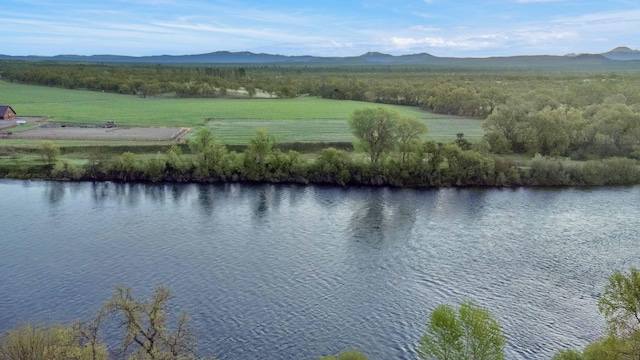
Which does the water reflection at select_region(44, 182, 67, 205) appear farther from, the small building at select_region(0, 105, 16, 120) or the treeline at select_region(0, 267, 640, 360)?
Answer: the small building at select_region(0, 105, 16, 120)

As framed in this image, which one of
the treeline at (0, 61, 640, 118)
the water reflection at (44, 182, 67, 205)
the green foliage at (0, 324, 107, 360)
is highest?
the treeline at (0, 61, 640, 118)

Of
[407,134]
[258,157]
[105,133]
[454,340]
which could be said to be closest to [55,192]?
[258,157]

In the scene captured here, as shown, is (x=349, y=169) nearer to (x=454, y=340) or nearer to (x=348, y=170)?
(x=348, y=170)

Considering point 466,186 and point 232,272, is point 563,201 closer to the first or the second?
point 466,186

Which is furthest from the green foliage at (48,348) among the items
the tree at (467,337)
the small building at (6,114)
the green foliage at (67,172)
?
the small building at (6,114)

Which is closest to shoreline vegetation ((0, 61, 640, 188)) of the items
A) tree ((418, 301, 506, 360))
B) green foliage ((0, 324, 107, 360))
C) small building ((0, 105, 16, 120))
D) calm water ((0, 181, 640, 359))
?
calm water ((0, 181, 640, 359))

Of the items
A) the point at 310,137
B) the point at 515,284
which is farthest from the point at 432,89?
the point at 515,284
